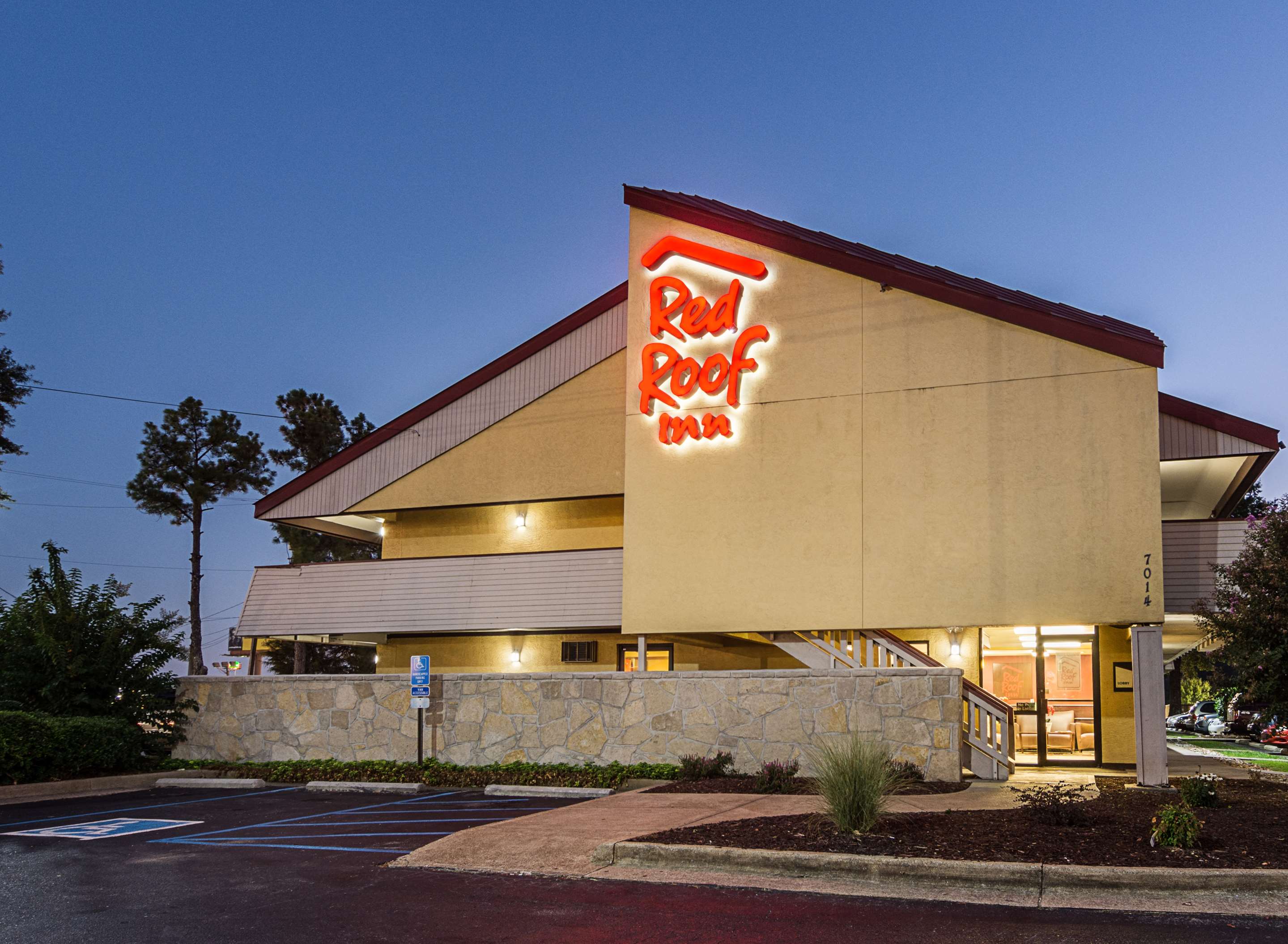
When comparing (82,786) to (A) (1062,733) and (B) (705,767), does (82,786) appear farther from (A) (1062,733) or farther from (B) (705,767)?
(A) (1062,733)

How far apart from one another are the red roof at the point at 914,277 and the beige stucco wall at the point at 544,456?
11.6ft

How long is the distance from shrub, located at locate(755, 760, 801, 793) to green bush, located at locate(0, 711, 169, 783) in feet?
38.0

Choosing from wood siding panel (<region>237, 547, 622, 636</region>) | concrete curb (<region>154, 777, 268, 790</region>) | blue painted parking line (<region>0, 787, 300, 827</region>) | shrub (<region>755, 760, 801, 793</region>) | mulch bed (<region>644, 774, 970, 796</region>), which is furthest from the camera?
wood siding panel (<region>237, 547, 622, 636</region>)

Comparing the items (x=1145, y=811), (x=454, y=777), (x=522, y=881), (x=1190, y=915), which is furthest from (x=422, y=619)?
(x=1190, y=915)

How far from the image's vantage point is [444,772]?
61.1ft

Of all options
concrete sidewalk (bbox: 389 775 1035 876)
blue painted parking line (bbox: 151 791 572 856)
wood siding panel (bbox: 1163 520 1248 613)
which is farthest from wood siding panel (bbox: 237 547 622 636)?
wood siding panel (bbox: 1163 520 1248 613)

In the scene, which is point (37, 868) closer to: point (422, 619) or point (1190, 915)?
point (1190, 915)

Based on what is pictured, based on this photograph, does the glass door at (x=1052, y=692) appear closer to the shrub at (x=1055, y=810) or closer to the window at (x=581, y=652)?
the window at (x=581, y=652)

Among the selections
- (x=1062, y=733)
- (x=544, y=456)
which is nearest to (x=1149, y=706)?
(x=1062, y=733)

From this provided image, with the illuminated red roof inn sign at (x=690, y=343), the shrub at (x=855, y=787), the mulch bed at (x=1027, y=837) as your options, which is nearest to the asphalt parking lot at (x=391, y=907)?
the mulch bed at (x=1027, y=837)

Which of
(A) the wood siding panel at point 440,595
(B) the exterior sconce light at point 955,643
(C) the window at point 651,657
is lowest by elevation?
(C) the window at point 651,657

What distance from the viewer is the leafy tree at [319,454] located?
148ft

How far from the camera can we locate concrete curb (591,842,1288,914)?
7.71m

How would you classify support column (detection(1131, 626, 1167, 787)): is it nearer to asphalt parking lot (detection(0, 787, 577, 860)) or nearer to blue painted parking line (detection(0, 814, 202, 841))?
asphalt parking lot (detection(0, 787, 577, 860))
